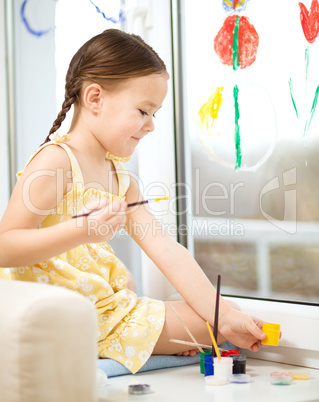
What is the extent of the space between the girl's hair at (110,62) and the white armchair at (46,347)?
2.01 ft

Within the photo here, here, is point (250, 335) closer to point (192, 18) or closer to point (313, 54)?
point (313, 54)

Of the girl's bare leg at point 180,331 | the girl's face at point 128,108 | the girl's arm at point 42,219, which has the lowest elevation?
the girl's bare leg at point 180,331

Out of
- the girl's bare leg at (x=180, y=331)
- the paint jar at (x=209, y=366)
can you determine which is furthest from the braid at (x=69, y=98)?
the paint jar at (x=209, y=366)

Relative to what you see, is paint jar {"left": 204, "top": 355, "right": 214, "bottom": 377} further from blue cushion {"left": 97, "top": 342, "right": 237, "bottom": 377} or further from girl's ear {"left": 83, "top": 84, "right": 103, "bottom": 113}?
girl's ear {"left": 83, "top": 84, "right": 103, "bottom": 113}

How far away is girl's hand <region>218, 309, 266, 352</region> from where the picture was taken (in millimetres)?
1253

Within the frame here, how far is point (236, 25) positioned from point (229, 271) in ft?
2.13

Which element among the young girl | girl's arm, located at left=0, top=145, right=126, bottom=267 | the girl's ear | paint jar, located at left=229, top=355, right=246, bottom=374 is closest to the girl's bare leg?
the young girl

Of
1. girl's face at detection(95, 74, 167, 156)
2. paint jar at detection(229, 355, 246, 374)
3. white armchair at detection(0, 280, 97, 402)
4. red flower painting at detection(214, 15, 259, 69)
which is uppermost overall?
red flower painting at detection(214, 15, 259, 69)

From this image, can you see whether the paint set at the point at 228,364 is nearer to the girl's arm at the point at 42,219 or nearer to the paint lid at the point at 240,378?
the paint lid at the point at 240,378

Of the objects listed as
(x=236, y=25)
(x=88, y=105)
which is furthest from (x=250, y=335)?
A: (x=236, y=25)

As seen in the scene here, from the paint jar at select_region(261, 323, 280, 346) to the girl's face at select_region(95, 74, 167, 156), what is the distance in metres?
0.52

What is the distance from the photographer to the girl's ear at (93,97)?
125 centimetres

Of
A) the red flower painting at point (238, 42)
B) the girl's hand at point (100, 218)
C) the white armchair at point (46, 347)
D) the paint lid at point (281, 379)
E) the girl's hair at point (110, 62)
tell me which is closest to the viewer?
the white armchair at point (46, 347)

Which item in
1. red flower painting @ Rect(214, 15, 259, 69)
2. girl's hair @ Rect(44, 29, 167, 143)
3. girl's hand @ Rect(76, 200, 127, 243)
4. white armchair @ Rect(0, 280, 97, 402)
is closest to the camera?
white armchair @ Rect(0, 280, 97, 402)
